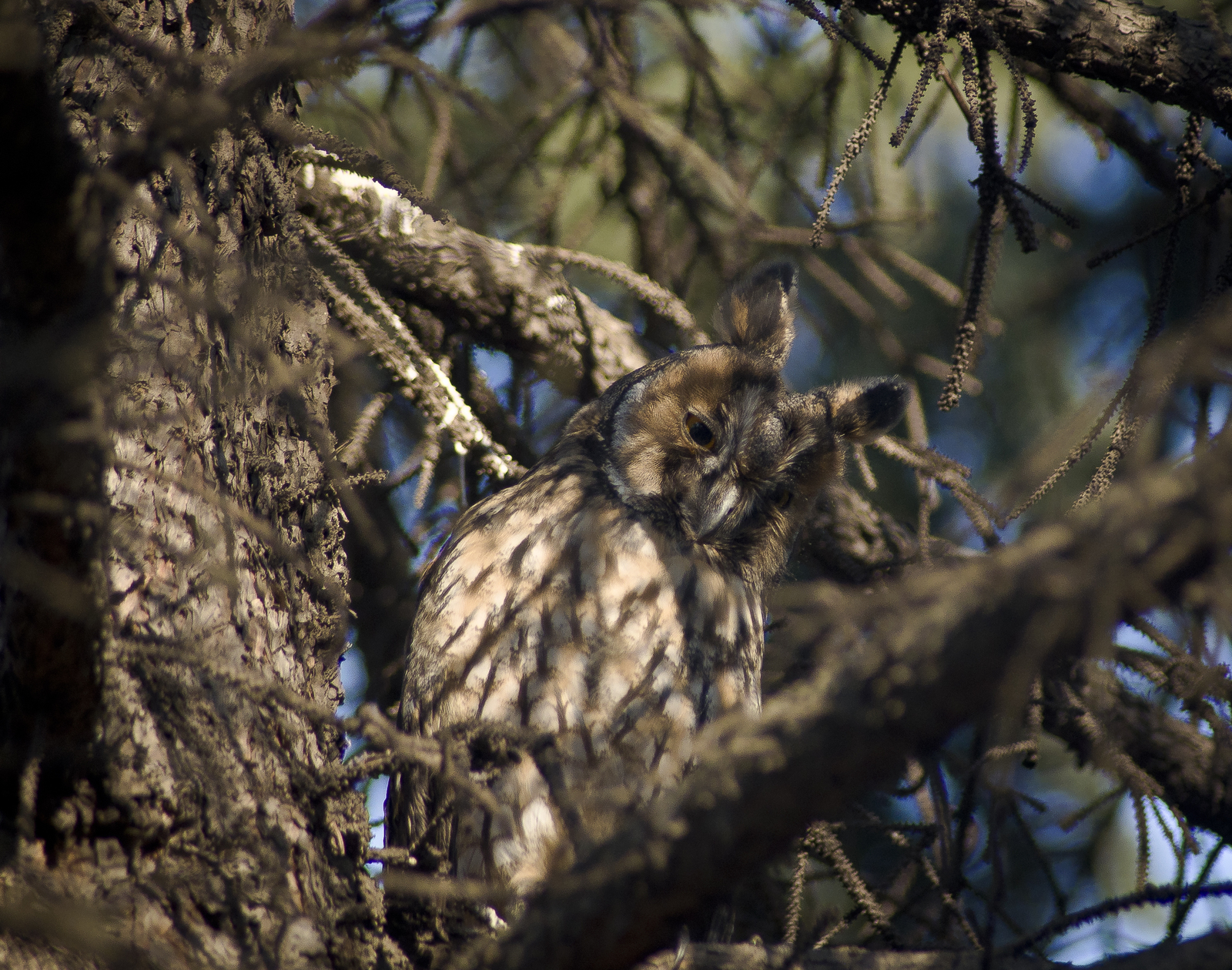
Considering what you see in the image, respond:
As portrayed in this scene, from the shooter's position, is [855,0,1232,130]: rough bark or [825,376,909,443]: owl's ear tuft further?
[825,376,909,443]: owl's ear tuft

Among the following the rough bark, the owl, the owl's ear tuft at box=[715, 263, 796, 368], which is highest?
the rough bark

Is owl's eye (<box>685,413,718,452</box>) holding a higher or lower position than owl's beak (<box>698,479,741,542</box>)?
higher

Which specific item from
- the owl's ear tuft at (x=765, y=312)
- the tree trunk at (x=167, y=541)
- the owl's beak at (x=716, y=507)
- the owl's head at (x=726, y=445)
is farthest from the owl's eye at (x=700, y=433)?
the tree trunk at (x=167, y=541)

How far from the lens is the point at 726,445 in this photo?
2.31m

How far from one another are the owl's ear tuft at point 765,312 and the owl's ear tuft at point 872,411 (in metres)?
0.25

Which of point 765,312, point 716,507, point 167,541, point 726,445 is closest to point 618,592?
point 716,507

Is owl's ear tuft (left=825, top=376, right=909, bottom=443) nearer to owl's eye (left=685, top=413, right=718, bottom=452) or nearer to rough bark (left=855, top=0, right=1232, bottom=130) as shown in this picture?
owl's eye (left=685, top=413, right=718, bottom=452)

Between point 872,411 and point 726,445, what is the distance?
0.50 m

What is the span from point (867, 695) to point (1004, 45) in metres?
1.52

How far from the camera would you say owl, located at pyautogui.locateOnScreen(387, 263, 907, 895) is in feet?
6.20

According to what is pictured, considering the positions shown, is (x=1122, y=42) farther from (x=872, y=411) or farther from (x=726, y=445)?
(x=726, y=445)

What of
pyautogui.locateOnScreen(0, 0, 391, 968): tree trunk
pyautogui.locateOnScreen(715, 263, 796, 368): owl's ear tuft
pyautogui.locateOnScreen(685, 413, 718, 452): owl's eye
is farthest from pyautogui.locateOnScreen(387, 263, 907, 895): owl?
pyautogui.locateOnScreen(0, 0, 391, 968): tree trunk

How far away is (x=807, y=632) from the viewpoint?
888 mm

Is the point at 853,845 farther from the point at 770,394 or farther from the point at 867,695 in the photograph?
the point at 867,695
